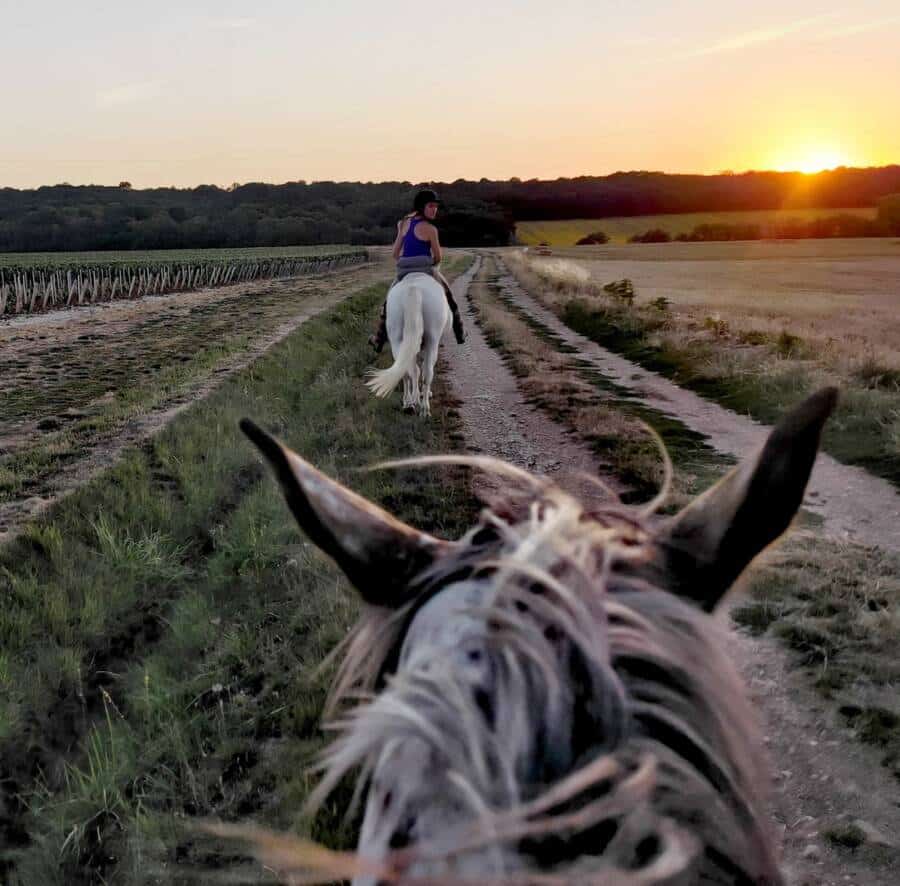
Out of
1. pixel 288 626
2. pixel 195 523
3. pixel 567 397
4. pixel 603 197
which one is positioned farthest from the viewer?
pixel 603 197

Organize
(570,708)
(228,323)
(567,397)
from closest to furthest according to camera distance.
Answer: (570,708)
(567,397)
(228,323)

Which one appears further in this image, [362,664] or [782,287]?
[782,287]

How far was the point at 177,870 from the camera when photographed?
9.48 feet

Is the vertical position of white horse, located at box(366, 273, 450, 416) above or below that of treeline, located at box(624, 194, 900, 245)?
below

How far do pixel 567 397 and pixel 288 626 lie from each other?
7.03 m

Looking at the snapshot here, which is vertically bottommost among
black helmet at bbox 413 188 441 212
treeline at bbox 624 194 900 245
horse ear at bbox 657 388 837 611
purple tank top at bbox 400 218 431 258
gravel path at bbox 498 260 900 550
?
gravel path at bbox 498 260 900 550

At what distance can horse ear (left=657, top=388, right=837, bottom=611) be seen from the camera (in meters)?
1.18

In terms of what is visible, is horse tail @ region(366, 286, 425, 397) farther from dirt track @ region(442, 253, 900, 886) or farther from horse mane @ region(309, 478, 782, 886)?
horse mane @ region(309, 478, 782, 886)

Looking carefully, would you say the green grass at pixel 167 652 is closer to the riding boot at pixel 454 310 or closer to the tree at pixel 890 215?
the riding boot at pixel 454 310

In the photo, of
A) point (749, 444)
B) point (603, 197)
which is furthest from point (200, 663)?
point (603, 197)

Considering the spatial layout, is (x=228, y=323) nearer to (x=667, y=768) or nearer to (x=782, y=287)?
(x=667, y=768)

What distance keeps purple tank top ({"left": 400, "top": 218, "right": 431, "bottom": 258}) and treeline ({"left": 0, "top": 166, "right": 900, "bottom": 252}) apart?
2987 inches

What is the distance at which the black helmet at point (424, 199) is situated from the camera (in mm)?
9070

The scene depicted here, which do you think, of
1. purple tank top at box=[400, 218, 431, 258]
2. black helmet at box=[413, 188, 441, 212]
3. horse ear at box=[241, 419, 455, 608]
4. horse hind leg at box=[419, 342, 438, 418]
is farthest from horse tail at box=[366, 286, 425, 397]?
horse ear at box=[241, 419, 455, 608]
